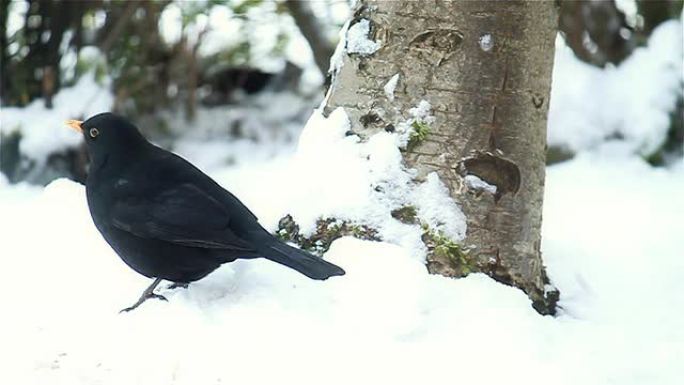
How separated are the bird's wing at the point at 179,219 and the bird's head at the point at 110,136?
0.70 feet

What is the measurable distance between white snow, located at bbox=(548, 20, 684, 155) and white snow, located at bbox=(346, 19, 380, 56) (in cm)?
244

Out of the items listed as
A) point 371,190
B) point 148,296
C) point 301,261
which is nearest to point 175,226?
point 148,296

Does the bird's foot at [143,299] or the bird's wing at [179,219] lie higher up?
the bird's wing at [179,219]

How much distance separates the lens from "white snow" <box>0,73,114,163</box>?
214 inches

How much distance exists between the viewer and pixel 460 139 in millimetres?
3145

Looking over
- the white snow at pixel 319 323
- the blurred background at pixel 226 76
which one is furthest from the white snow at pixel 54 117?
the white snow at pixel 319 323

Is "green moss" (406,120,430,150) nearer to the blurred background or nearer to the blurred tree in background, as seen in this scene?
the blurred background

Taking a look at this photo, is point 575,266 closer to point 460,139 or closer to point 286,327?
point 460,139

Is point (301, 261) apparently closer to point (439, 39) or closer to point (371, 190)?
point (371, 190)

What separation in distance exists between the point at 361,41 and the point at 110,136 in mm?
740

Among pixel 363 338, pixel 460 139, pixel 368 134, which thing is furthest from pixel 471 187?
pixel 363 338

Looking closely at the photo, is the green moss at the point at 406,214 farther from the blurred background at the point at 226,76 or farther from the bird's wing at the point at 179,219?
the blurred background at the point at 226,76

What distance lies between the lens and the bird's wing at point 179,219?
2916 millimetres

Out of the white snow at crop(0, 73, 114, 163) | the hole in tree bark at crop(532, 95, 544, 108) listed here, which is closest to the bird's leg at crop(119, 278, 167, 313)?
the hole in tree bark at crop(532, 95, 544, 108)
